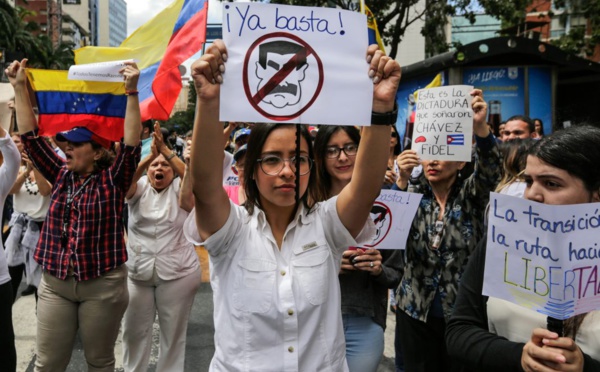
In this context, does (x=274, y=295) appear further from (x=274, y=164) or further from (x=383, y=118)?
(x=383, y=118)

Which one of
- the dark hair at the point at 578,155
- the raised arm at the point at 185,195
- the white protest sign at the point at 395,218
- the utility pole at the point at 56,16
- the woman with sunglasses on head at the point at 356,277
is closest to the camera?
the dark hair at the point at 578,155

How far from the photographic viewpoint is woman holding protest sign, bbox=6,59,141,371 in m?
3.72

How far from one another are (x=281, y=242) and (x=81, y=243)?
6.64 ft

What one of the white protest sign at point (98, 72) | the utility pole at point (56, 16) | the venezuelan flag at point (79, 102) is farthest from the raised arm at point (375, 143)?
the utility pole at point (56, 16)

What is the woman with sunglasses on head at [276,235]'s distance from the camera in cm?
203

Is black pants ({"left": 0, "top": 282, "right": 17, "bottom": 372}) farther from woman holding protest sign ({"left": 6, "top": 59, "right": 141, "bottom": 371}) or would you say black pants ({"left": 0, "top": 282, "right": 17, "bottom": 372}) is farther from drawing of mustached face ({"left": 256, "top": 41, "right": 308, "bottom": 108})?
drawing of mustached face ({"left": 256, "top": 41, "right": 308, "bottom": 108})

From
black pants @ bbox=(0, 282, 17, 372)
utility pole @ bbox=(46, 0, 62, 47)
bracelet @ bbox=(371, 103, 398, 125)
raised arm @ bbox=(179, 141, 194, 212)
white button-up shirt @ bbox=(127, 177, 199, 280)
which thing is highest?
utility pole @ bbox=(46, 0, 62, 47)

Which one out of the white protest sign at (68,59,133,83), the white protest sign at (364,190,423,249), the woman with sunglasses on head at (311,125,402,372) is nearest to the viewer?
the woman with sunglasses on head at (311,125,402,372)

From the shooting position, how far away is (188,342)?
5586 millimetres

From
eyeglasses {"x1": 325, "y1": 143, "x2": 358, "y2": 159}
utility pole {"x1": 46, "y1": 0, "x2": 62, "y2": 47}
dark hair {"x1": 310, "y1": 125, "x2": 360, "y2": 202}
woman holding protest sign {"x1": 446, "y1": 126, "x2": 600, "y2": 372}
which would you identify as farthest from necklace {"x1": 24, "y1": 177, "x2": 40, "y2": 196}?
utility pole {"x1": 46, "y1": 0, "x2": 62, "y2": 47}

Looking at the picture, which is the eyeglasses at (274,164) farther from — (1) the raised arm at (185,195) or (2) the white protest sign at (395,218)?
(1) the raised arm at (185,195)

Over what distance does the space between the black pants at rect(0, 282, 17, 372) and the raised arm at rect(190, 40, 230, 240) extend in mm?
2288

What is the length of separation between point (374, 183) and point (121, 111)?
2798mm

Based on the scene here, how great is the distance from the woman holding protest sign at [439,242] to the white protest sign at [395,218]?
0.56 ft
